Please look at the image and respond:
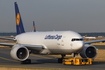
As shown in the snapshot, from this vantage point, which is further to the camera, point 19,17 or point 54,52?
point 19,17

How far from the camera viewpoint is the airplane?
34.4 metres

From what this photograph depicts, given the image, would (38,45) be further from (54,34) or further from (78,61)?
(78,61)

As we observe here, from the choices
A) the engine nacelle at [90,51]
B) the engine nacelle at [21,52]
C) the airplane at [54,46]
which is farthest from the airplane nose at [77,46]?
the engine nacelle at [21,52]

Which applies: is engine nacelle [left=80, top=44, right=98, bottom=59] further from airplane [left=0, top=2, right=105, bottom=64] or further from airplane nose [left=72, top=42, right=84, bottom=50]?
airplane nose [left=72, top=42, right=84, bottom=50]

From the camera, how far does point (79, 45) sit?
3350 cm

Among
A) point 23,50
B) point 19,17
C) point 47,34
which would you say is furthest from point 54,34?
point 19,17

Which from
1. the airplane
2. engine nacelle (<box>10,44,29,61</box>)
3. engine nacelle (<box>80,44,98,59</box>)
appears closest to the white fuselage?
the airplane

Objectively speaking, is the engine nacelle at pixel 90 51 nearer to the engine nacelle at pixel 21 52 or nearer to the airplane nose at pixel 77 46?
the airplane nose at pixel 77 46

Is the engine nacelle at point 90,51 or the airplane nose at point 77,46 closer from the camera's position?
the airplane nose at point 77,46

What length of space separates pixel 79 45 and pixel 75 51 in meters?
1.00

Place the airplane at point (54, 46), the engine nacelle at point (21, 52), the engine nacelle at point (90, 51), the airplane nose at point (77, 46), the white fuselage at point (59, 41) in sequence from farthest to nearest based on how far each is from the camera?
1. the engine nacelle at point (90, 51)
2. the engine nacelle at point (21, 52)
3. the airplane at point (54, 46)
4. the white fuselage at point (59, 41)
5. the airplane nose at point (77, 46)

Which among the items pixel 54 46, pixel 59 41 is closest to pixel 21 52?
pixel 54 46

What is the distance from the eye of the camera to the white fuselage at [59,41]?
3409cm

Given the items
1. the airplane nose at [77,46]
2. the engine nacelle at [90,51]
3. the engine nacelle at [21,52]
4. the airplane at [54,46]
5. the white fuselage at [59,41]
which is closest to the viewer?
the airplane nose at [77,46]
